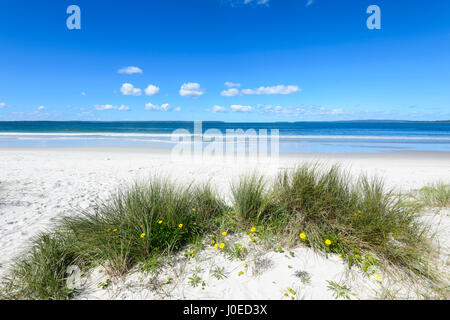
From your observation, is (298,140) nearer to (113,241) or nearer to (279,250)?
(279,250)

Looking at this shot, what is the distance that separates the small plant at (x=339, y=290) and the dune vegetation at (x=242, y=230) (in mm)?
363

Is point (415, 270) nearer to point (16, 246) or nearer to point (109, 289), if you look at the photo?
point (109, 289)

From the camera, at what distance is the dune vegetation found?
2396 mm

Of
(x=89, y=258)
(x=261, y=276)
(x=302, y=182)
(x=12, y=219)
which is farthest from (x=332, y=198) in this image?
(x=12, y=219)

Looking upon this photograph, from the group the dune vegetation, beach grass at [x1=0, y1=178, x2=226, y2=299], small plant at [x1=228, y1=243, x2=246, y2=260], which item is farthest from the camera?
small plant at [x1=228, y1=243, x2=246, y2=260]

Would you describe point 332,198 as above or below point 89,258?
above

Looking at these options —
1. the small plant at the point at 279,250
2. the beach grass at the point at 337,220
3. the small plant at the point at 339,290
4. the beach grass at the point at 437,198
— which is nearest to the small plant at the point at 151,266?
the beach grass at the point at 337,220

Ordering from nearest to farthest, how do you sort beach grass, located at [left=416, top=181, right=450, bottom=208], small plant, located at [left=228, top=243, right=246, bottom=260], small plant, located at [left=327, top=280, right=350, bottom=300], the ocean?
small plant, located at [left=327, top=280, right=350, bottom=300] → small plant, located at [left=228, top=243, right=246, bottom=260] → beach grass, located at [left=416, top=181, right=450, bottom=208] → the ocean

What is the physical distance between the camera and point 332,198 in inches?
121

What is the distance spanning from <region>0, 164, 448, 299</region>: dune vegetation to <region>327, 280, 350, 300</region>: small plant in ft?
1.19

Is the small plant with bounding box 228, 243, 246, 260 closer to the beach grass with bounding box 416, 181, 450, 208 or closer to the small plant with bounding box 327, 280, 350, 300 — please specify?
the small plant with bounding box 327, 280, 350, 300

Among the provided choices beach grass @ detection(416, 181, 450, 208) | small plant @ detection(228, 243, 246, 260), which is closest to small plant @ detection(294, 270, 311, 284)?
small plant @ detection(228, 243, 246, 260)

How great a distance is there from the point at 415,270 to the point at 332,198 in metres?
1.15
